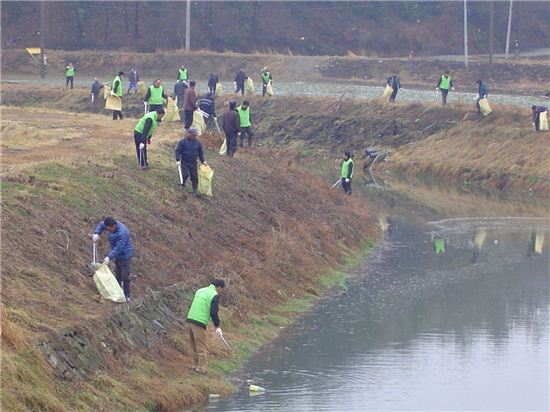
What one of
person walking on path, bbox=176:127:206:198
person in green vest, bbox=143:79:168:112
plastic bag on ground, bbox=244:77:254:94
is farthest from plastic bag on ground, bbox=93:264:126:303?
plastic bag on ground, bbox=244:77:254:94

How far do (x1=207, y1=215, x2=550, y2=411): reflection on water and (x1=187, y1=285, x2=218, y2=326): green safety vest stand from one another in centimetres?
130

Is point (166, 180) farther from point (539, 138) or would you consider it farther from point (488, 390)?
point (539, 138)

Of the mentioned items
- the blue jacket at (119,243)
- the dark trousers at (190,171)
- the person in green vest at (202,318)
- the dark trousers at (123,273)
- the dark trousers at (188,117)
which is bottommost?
the person in green vest at (202,318)

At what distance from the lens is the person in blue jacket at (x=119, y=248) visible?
19.4m

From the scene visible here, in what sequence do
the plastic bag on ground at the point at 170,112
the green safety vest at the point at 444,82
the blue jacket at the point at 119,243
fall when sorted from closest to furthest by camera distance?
the blue jacket at the point at 119,243, the plastic bag on ground at the point at 170,112, the green safety vest at the point at 444,82

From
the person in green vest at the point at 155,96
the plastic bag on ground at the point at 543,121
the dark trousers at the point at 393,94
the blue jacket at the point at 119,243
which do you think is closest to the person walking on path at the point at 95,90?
the dark trousers at the point at 393,94

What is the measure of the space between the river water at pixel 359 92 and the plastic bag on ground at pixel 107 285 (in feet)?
119

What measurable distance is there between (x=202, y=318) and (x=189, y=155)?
807 cm

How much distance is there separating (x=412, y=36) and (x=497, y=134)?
1548 inches

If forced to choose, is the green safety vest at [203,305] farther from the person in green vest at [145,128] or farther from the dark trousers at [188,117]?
the dark trousers at [188,117]

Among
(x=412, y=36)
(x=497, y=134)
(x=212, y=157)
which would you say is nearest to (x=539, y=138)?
(x=497, y=134)

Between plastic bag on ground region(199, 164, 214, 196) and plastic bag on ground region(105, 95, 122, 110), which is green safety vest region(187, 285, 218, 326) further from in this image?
plastic bag on ground region(105, 95, 122, 110)

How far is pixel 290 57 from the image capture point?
7594 cm

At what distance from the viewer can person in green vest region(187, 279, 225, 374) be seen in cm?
1873
